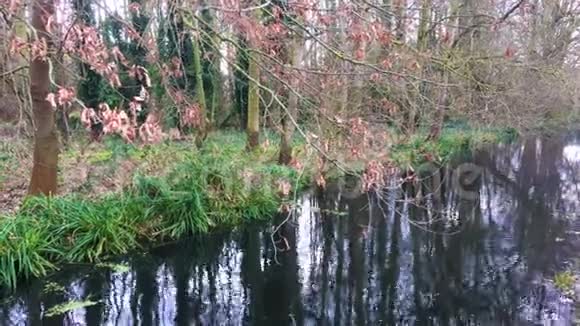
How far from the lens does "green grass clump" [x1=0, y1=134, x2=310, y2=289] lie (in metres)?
6.05

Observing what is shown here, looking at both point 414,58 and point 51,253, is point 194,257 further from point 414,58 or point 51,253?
point 414,58

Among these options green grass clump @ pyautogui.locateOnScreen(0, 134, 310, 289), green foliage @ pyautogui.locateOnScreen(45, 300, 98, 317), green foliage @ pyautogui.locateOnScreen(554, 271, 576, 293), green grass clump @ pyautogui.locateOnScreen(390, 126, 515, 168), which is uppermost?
green grass clump @ pyautogui.locateOnScreen(390, 126, 515, 168)

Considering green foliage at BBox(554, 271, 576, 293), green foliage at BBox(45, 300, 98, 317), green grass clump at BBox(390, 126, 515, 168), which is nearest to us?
green foliage at BBox(45, 300, 98, 317)

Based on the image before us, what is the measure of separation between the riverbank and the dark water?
0.30 m

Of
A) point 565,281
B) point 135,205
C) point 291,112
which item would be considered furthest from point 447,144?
point 291,112

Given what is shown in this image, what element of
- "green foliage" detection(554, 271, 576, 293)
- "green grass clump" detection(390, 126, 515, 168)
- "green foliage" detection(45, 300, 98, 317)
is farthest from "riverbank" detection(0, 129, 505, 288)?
"green grass clump" detection(390, 126, 515, 168)

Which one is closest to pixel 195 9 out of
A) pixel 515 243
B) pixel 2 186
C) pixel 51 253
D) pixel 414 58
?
pixel 414 58

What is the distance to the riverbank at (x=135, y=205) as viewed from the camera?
6.04m

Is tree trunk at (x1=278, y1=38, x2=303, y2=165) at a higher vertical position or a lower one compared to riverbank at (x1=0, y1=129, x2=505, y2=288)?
higher

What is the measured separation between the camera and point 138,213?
737cm

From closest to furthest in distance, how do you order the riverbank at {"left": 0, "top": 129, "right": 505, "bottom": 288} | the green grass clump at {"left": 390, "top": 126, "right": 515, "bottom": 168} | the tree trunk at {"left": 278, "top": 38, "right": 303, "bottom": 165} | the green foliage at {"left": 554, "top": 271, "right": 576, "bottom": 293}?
1. the tree trunk at {"left": 278, "top": 38, "right": 303, "bottom": 165}
2. the green foliage at {"left": 554, "top": 271, "right": 576, "bottom": 293}
3. the riverbank at {"left": 0, "top": 129, "right": 505, "bottom": 288}
4. the green grass clump at {"left": 390, "top": 126, "right": 515, "bottom": 168}

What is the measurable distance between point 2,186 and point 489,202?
358 inches

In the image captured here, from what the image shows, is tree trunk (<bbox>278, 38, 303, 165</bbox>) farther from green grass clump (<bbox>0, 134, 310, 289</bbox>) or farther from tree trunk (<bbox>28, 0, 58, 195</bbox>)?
tree trunk (<bbox>28, 0, 58, 195</bbox>)

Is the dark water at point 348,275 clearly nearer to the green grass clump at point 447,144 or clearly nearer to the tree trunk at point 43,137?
the tree trunk at point 43,137
